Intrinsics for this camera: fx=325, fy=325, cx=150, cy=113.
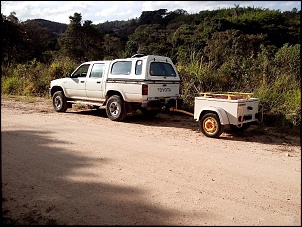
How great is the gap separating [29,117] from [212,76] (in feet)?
19.8

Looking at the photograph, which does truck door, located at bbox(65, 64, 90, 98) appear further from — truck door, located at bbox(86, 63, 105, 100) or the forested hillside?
the forested hillside

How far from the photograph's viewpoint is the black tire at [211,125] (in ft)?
23.9

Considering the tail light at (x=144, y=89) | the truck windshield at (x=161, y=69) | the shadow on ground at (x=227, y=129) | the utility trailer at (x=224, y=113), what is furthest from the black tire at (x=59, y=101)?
the utility trailer at (x=224, y=113)

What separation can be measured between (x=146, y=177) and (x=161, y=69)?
16.5 feet

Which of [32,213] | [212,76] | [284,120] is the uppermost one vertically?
[212,76]

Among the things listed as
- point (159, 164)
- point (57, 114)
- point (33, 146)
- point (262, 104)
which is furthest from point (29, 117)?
point (262, 104)

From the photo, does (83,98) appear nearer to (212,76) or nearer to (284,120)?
(212,76)

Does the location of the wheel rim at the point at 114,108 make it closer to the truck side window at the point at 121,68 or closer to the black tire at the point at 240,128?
the truck side window at the point at 121,68

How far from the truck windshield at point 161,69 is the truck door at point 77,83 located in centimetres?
251

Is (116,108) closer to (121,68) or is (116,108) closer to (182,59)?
(121,68)

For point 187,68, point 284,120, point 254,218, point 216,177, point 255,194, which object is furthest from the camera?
point 187,68

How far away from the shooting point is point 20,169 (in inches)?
197

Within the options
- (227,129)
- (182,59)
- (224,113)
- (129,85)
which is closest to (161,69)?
(129,85)

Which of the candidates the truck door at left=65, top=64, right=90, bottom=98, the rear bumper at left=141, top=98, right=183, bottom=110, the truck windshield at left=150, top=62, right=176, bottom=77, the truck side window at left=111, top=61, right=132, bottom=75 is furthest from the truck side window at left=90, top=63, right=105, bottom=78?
the rear bumper at left=141, top=98, right=183, bottom=110
